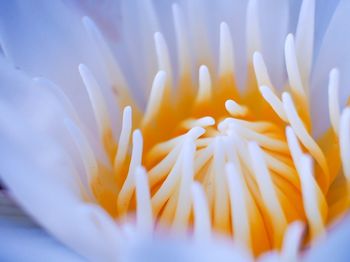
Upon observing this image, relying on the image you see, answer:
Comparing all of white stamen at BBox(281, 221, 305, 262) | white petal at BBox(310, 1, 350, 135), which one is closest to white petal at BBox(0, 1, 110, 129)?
white petal at BBox(310, 1, 350, 135)

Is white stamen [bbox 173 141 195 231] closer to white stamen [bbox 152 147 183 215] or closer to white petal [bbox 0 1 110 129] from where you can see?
white stamen [bbox 152 147 183 215]

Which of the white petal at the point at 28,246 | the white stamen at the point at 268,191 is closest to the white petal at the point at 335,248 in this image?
the white stamen at the point at 268,191

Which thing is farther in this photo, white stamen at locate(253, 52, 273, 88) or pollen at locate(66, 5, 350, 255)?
white stamen at locate(253, 52, 273, 88)

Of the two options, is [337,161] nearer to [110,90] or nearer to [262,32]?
[262,32]

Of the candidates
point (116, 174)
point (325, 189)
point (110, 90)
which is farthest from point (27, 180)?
point (325, 189)

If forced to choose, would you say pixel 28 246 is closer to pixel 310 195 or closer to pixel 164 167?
pixel 164 167

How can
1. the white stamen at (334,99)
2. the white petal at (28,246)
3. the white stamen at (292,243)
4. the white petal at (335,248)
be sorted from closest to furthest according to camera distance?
the white petal at (335,248)
the white stamen at (292,243)
the white petal at (28,246)
the white stamen at (334,99)

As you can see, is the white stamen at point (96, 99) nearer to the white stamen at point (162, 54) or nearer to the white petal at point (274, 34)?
the white stamen at point (162, 54)
